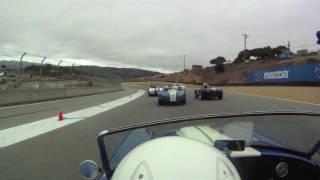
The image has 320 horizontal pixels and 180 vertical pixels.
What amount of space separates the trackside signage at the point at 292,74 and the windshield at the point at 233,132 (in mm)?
49872

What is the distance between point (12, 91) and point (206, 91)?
41.8ft

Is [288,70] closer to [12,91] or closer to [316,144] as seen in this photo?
[12,91]

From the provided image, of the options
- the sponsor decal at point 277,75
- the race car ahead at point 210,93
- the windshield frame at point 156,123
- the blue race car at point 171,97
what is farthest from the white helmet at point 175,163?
the sponsor decal at point 277,75

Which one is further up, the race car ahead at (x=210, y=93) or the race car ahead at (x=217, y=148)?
the race car ahead at (x=217, y=148)

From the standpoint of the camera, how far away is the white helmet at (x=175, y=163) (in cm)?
232

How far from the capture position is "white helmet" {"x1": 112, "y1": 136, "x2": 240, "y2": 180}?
7.62 ft

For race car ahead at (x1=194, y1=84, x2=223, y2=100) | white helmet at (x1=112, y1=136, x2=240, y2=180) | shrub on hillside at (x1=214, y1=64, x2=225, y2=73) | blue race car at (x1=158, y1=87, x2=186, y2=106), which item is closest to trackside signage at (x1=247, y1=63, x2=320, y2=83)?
race car ahead at (x1=194, y1=84, x2=223, y2=100)

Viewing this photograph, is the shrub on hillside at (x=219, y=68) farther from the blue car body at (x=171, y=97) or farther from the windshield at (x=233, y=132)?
the windshield at (x=233, y=132)

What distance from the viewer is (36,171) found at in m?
8.51

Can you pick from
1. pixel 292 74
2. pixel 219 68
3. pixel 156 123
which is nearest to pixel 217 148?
pixel 156 123

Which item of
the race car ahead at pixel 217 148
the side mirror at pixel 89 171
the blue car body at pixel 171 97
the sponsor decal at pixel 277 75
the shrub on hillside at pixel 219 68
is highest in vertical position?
the shrub on hillside at pixel 219 68

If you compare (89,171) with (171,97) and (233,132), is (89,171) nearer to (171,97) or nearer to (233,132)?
(233,132)

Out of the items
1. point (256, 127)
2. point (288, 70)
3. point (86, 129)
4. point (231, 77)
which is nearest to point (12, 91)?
point (86, 129)

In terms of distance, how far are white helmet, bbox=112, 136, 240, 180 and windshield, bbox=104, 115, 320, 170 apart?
718mm
